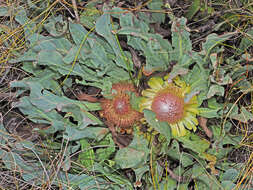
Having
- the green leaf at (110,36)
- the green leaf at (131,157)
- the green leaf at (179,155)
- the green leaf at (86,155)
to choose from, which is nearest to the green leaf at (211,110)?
the green leaf at (179,155)

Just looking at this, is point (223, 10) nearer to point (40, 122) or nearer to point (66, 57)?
point (66, 57)

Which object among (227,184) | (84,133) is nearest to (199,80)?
(227,184)

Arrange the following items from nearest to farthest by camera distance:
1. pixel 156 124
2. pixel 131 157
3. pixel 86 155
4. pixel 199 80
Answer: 1. pixel 156 124
2. pixel 131 157
3. pixel 199 80
4. pixel 86 155

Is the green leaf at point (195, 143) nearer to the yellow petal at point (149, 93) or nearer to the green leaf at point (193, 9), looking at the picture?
the yellow petal at point (149, 93)

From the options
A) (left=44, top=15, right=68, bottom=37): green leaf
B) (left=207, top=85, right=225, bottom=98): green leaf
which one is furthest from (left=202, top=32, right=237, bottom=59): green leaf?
(left=44, top=15, right=68, bottom=37): green leaf

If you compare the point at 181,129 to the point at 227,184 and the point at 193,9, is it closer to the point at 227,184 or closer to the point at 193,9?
the point at 227,184

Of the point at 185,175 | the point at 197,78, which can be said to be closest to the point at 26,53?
the point at 197,78

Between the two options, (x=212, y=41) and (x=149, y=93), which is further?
(x=149, y=93)
